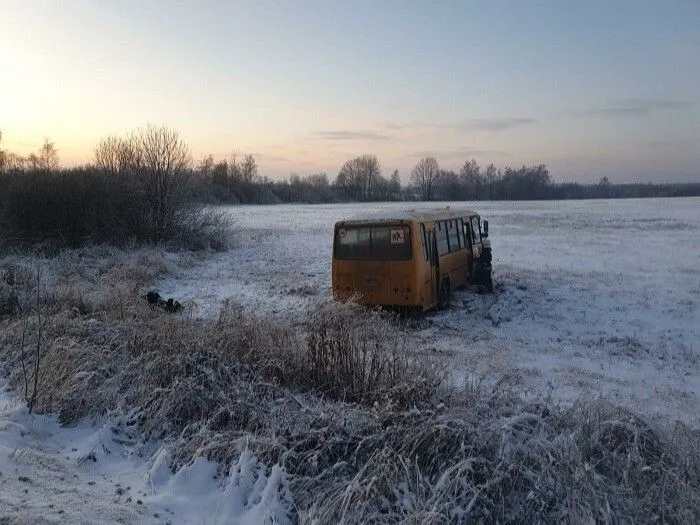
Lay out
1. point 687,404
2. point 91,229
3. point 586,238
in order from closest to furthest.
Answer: point 687,404 < point 91,229 < point 586,238

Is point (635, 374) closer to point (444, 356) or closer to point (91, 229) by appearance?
point (444, 356)

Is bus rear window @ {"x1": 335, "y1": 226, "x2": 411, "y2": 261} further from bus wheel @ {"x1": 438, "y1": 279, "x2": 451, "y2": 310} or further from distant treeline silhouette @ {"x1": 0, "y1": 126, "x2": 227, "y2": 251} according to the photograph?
distant treeline silhouette @ {"x1": 0, "y1": 126, "x2": 227, "y2": 251}

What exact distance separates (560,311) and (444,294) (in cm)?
292

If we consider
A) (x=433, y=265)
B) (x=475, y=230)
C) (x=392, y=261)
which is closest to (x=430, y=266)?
(x=433, y=265)

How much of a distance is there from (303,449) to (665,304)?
1319 cm

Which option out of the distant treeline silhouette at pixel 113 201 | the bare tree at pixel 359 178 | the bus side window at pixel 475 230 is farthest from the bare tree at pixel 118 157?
the bare tree at pixel 359 178

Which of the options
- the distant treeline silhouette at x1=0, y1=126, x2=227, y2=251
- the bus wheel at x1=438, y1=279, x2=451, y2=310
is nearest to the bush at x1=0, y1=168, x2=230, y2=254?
the distant treeline silhouette at x1=0, y1=126, x2=227, y2=251

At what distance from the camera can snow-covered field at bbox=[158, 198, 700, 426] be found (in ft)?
29.2

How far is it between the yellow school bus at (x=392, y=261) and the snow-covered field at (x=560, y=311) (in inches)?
33.2

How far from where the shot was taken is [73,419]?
5.99 metres

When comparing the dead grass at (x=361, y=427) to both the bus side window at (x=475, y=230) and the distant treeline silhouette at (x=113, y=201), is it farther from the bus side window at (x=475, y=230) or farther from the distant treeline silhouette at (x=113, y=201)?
the distant treeline silhouette at (x=113, y=201)

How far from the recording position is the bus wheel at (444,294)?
570 inches

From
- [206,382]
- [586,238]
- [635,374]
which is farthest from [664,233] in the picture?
[206,382]

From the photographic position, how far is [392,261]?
512 inches
